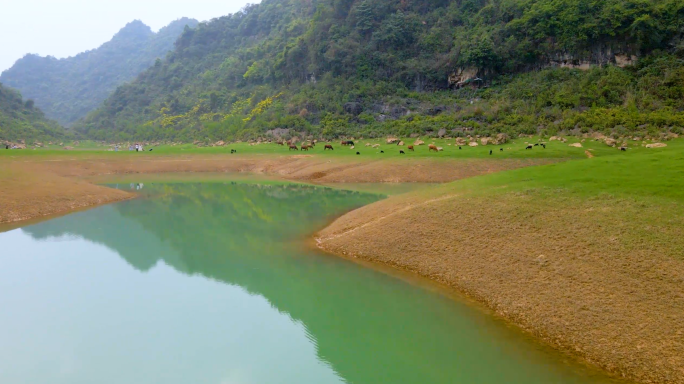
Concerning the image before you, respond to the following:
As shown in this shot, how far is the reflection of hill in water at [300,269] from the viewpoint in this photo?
31.3ft

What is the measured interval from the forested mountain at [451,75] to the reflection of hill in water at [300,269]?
28.6 m

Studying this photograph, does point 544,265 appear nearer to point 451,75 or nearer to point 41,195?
point 41,195

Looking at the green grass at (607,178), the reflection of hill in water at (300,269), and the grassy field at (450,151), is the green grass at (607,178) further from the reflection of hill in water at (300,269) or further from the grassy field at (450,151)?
the grassy field at (450,151)

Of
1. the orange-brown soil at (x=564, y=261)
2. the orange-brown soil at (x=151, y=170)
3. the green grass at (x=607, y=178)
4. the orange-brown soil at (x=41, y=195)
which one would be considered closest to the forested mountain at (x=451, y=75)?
the orange-brown soil at (x=151, y=170)

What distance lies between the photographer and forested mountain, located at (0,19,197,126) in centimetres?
15675

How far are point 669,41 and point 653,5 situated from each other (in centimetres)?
457

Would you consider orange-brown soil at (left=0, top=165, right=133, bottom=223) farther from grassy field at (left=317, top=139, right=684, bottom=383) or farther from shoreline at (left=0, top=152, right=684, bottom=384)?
grassy field at (left=317, top=139, right=684, bottom=383)

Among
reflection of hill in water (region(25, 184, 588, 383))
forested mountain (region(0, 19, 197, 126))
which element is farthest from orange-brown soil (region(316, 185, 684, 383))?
forested mountain (region(0, 19, 197, 126))

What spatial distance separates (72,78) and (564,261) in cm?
20777

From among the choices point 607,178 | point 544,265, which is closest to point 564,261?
point 544,265

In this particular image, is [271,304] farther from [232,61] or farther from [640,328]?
[232,61]

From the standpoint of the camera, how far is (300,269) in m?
15.1

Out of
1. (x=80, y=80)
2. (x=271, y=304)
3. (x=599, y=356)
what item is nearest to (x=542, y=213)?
(x=599, y=356)

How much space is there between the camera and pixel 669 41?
49438 mm
